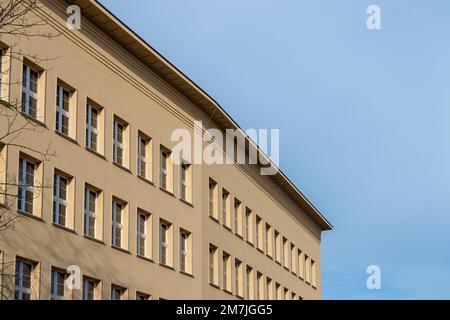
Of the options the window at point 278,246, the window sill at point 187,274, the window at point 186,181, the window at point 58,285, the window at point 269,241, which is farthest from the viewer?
the window at point 278,246

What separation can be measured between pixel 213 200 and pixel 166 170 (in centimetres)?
657

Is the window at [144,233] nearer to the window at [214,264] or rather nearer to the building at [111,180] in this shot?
the building at [111,180]

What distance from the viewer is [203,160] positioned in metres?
45.8

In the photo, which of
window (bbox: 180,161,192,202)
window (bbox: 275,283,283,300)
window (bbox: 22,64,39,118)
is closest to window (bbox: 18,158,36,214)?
window (bbox: 22,64,39,118)

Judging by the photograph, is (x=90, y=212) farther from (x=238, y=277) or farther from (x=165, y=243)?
(x=238, y=277)

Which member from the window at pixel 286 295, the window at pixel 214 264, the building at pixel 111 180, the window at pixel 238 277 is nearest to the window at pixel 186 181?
the building at pixel 111 180

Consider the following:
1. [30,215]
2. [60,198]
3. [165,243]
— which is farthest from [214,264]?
[30,215]

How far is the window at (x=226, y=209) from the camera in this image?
50.1 m

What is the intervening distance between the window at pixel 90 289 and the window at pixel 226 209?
16.4 m

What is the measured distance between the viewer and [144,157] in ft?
131

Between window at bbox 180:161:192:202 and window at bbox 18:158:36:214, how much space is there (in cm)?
A: 1357

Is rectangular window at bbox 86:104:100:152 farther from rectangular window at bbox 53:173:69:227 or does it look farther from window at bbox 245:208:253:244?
window at bbox 245:208:253:244

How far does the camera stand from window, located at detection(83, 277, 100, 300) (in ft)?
109
